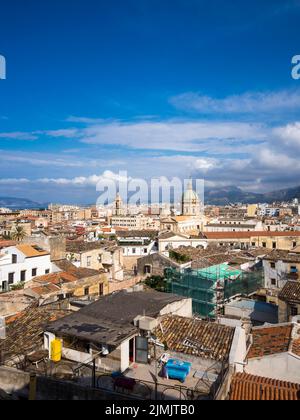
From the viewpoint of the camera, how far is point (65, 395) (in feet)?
26.6

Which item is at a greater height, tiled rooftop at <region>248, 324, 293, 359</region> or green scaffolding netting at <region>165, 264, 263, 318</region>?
tiled rooftop at <region>248, 324, 293, 359</region>

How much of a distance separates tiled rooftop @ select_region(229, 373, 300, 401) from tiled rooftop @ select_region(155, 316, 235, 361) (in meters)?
0.82

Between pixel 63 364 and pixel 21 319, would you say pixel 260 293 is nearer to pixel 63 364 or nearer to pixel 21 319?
pixel 21 319

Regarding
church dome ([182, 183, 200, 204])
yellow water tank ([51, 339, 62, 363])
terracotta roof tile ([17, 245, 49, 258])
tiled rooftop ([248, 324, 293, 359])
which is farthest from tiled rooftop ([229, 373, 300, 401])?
church dome ([182, 183, 200, 204])

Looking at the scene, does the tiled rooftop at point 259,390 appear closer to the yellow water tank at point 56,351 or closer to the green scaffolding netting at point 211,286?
the yellow water tank at point 56,351

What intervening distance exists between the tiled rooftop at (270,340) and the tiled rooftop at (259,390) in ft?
7.85

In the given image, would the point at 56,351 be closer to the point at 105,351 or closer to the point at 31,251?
the point at 105,351

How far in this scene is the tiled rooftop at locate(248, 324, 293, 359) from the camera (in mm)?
13009

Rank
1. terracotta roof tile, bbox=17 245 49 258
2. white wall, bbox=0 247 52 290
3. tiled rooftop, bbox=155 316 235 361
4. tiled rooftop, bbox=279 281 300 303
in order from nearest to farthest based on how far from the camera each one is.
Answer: tiled rooftop, bbox=155 316 235 361 < tiled rooftop, bbox=279 281 300 303 < white wall, bbox=0 247 52 290 < terracotta roof tile, bbox=17 245 49 258

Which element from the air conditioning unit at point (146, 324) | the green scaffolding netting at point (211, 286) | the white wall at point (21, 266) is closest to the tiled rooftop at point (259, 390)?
the air conditioning unit at point (146, 324)

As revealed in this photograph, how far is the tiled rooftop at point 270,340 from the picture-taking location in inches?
512

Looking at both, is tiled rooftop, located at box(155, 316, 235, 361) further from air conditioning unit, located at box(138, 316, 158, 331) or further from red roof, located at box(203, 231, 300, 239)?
red roof, located at box(203, 231, 300, 239)

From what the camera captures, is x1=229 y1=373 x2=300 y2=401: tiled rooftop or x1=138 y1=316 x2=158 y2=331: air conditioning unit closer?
x1=229 y1=373 x2=300 y2=401: tiled rooftop
